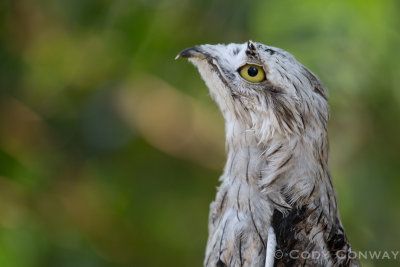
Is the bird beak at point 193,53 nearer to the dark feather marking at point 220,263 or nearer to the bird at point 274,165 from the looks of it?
the bird at point 274,165

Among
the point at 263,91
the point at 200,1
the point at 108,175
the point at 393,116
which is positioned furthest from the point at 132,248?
the point at 263,91

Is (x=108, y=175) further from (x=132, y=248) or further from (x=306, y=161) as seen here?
(x=306, y=161)

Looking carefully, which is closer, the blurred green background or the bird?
the bird

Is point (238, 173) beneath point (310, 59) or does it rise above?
beneath

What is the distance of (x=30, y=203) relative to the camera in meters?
4.18

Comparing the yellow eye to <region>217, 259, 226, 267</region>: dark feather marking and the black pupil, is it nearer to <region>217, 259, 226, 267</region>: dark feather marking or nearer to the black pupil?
the black pupil

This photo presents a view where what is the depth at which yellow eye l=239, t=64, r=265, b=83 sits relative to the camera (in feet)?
7.02

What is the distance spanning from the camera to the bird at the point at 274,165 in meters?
2.08

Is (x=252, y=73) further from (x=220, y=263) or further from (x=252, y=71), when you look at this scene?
(x=220, y=263)

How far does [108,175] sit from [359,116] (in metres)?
2.13

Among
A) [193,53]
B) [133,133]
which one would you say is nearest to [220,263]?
[193,53]

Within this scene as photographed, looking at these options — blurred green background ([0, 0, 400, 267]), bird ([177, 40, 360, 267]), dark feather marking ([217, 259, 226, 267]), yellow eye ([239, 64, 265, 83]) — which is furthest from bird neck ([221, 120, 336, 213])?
blurred green background ([0, 0, 400, 267])

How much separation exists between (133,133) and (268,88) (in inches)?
99.8

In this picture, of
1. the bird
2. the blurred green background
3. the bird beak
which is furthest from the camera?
the blurred green background
